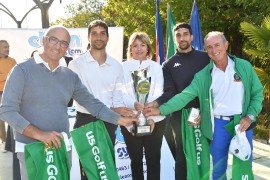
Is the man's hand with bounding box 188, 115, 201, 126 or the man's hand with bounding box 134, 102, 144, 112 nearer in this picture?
the man's hand with bounding box 134, 102, 144, 112

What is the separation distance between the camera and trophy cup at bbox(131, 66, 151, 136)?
11.0 ft

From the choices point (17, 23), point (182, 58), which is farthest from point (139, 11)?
point (182, 58)

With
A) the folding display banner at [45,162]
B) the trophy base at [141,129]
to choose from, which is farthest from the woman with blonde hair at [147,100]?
the folding display banner at [45,162]

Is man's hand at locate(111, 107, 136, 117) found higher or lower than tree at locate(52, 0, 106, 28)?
lower

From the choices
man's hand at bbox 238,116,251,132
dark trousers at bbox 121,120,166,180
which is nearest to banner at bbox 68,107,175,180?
dark trousers at bbox 121,120,166,180

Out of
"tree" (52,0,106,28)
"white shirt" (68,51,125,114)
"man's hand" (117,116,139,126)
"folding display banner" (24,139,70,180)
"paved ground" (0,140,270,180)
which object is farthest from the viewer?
"tree" (52,0,106,28)

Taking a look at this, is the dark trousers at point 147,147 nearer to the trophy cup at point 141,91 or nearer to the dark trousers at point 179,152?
the dark trousers at point 179,152

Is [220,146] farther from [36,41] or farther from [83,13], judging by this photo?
[83,13]

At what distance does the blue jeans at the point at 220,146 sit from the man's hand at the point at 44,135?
165 cm

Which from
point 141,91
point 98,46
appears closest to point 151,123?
point 141,91

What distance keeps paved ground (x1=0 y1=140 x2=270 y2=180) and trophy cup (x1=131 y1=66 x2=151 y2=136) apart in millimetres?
2235

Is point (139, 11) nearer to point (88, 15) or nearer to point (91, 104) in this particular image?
point (91, 104)

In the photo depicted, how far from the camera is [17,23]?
9.48 meters

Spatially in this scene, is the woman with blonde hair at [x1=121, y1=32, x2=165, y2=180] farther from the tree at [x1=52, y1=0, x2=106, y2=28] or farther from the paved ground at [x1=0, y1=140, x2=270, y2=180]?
the tree at [x1=52, y1=0, x2=106, y2=28]
